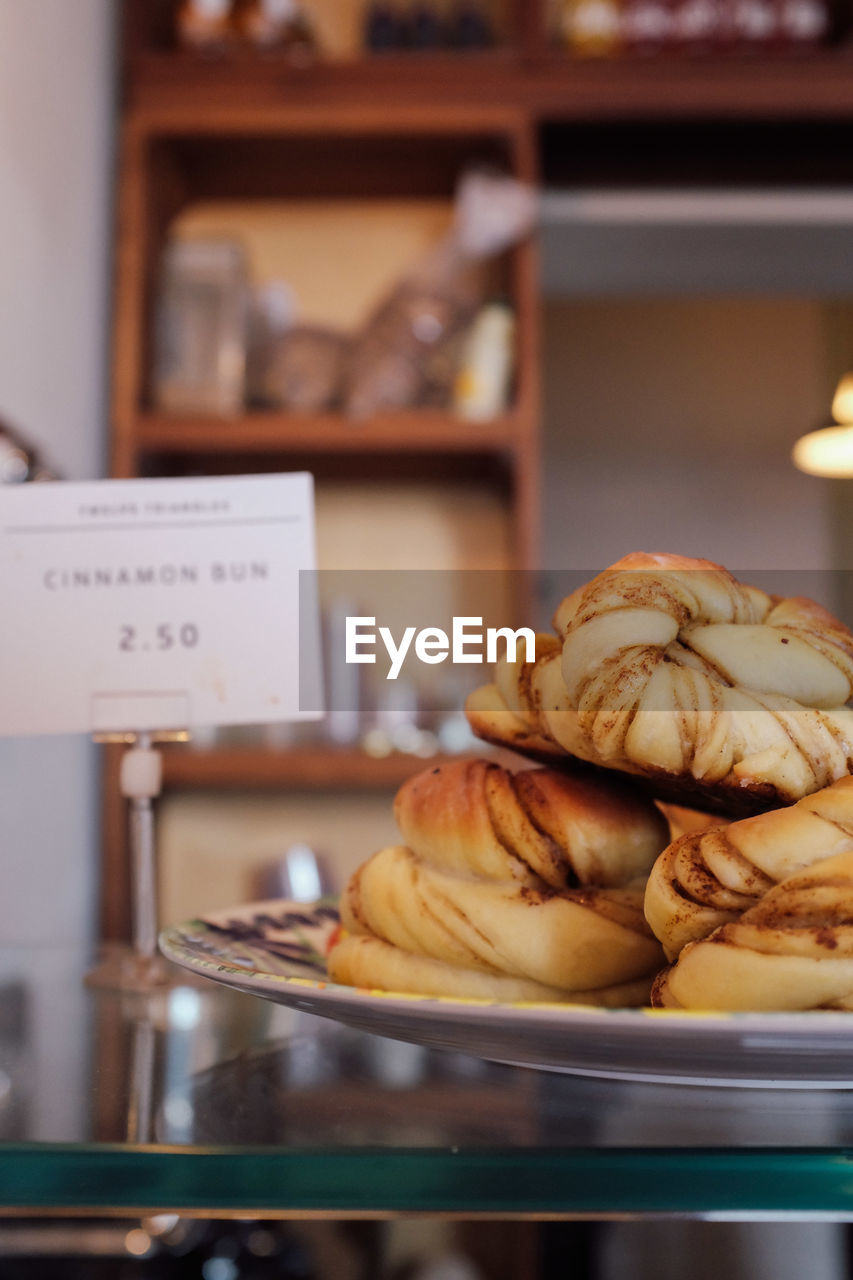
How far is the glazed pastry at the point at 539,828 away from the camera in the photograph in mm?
357

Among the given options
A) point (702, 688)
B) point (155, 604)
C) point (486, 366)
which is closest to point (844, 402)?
point (702, 688)

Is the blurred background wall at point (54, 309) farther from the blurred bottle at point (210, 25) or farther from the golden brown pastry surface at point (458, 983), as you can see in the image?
the golden brown pastry surface at point (458, 983)

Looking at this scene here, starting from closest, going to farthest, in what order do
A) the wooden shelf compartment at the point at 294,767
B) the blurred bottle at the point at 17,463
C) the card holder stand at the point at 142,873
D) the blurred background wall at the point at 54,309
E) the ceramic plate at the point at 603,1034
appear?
1. the ceramic plate at the point at 603,1034
2. the card holder stand at the point at 142,873
3. the blurred bottle at the point at 17,463
4. the blurred background wall at the point at 54,309
5. the wooden shelf compartment at the point at 294,767

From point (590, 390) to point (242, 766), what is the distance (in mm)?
871

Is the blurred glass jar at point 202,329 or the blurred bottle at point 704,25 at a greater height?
the blurred bottle at point 704,25

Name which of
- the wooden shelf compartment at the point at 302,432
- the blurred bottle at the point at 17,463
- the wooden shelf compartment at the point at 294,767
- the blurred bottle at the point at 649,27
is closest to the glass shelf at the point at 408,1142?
the blurred bottle at the point at 17,463

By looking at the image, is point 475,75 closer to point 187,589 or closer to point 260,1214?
point 187,589

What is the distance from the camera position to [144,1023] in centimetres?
48

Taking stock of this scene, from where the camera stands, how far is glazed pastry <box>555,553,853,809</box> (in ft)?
1.06

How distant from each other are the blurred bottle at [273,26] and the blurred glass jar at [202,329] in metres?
0.29

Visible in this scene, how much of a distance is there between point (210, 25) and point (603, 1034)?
5.79 feet

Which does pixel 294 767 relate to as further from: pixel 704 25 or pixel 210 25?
pixel 704 25

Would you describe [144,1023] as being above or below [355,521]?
below

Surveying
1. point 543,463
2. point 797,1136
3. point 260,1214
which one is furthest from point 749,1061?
point 543,463
